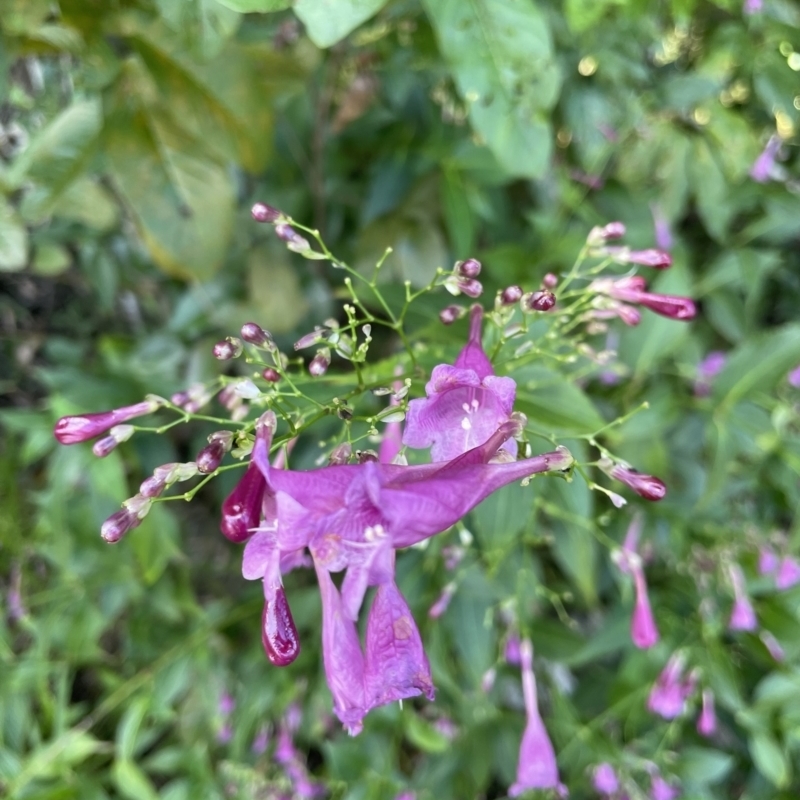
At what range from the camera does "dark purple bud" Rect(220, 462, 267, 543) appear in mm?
444

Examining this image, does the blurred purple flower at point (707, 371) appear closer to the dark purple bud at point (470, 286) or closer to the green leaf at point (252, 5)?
the dark purple bud at point (470, 286)

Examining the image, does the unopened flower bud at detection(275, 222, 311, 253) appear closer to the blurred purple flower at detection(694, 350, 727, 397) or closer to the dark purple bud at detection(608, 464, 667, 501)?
the dark purple bud at detection(608, 464, 667, 501)

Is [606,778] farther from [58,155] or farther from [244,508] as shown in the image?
[58,155]

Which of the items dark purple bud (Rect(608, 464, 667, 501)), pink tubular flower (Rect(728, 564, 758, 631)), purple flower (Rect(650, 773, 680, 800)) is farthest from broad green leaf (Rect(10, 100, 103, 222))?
purple flower (Rect(650, 773, 680, 800))

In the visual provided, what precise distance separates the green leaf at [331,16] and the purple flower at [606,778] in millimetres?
1187

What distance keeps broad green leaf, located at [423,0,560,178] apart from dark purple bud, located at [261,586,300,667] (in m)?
0.56

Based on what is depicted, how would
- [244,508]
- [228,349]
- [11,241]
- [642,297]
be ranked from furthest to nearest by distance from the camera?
1. [11,241]
2. [642,297]
3. [228,349]
4. [244,508]

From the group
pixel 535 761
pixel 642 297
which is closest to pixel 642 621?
pixel 535 761

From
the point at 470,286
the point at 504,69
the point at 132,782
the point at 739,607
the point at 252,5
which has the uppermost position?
the point at 252,5

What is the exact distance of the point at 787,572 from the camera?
3.80 feet

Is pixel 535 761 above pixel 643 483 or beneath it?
beneath

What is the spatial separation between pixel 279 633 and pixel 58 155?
755 mm

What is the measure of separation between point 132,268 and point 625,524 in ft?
3.64

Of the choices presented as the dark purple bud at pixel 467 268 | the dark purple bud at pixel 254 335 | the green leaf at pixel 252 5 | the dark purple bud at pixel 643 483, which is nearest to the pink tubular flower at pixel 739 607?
the dark purple bud at pixel 643 483
